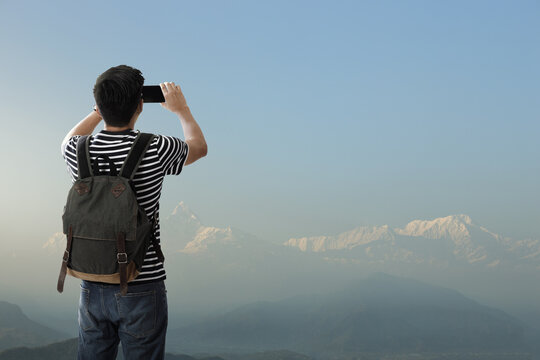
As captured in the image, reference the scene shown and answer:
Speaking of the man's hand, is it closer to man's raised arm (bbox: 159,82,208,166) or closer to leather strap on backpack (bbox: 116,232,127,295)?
man's raised arm (bbox: 159,82,208,166)

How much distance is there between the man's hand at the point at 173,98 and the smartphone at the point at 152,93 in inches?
0.9

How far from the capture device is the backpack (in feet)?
6.32

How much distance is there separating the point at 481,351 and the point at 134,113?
232 feet

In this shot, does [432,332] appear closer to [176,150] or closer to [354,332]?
[354,332]

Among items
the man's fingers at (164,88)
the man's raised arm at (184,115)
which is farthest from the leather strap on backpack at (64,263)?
the man's fingers at (164,88)

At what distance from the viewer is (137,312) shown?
2.00 metres

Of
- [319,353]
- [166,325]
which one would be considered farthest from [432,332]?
[166,325]

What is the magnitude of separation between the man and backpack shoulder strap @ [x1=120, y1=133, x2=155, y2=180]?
0.02 meters

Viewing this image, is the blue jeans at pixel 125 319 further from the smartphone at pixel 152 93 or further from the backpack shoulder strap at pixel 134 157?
the smartphone at pixel 152 93

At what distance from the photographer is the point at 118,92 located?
76.8 inches

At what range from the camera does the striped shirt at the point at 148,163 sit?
6.48ft

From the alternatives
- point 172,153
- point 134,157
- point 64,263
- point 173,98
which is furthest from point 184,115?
point 64,263

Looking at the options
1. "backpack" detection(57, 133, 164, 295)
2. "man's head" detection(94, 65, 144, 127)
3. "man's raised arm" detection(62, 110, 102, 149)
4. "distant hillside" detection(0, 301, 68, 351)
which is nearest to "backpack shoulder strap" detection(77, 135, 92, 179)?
"backpack" detection(57, 133, 164, 295)

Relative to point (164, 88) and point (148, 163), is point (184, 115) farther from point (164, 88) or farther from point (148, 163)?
point (148, 163)
